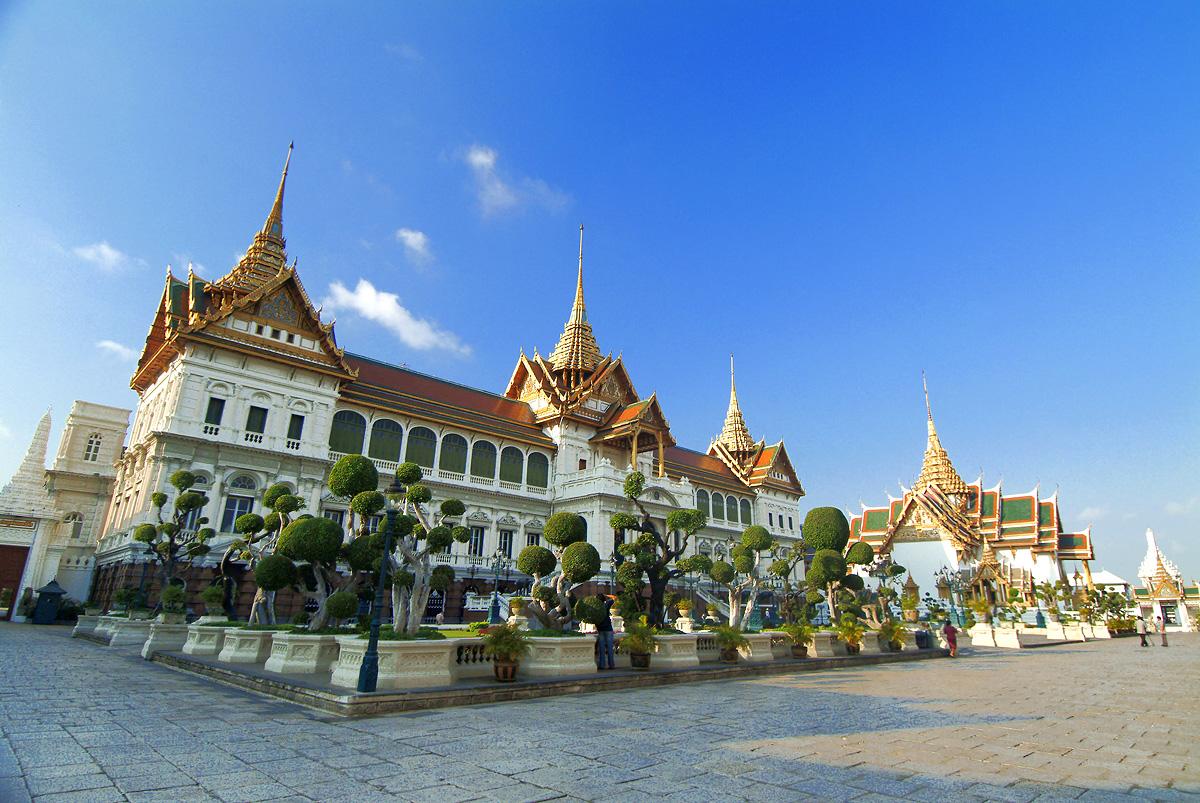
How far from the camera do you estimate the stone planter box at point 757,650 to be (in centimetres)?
1942

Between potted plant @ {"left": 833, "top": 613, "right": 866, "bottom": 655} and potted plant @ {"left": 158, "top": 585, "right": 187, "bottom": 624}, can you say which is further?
potted plant @ {"left": 833, "top": 613, "right": 866, "bottom": 655}

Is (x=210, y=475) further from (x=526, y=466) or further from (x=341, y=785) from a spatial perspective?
Answer: (x=341, y=785)

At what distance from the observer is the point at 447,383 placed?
42.8m

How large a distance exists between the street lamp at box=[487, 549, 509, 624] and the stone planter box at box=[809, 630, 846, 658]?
12.9m

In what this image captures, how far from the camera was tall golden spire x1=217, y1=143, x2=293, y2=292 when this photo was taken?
121ft

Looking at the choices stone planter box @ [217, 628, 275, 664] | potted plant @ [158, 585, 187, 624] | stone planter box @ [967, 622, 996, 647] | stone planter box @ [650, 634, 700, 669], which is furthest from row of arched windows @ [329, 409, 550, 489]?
stone planter box @ [967, 622, 996, 647]

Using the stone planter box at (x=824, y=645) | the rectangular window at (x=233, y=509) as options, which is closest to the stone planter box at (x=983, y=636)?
the stone planter box at (x=824, y=645)

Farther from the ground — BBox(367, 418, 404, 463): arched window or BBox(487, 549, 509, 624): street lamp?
BBox(367, 418, 404, 463): arched window

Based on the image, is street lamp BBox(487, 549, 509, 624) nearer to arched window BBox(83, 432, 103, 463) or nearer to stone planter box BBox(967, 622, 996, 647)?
stone planter box BBox(967, 622, 996, 647)

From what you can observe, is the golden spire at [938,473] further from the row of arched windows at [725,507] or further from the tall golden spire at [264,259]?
Answer: the tall golden spire at [264,259]

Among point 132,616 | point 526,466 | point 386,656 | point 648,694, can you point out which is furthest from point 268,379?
point 648,694

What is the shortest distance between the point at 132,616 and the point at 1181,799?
27.1 metres

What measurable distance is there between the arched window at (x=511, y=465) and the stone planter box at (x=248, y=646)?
23.1 metres

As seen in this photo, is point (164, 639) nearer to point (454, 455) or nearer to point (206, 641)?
point (206, 641)
